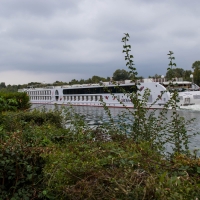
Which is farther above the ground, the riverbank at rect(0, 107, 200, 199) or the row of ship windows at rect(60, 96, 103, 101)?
the riverbank at rect(0, 107, 200, 199)

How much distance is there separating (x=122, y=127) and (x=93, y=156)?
3199 millimetres

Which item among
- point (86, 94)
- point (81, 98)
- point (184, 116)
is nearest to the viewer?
point (184, 116)

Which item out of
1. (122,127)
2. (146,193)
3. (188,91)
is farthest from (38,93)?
(146,193)

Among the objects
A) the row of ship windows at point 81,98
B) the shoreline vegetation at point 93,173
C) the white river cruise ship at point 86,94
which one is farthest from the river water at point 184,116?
the row of ship windows at point 81,98

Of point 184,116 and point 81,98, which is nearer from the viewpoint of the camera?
point 184,116

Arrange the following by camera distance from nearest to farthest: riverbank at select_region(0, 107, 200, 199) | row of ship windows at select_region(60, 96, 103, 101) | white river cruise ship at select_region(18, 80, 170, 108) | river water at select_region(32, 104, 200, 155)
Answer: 1. riverbank at select_region(0, 107, 200, 199)
2. river water at select_region(32, 104, 200, 155)
3. white river cruise ship at select_region(18, 80, 170, 108)
4. row of ship windows at select_region(60, 96, 103, 101)

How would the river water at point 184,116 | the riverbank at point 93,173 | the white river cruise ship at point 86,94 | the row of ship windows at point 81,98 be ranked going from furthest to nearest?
the row of ship windows at point 81,98 → the white river cruise ship at point 86,94 → the river water at point 184,116 → the riverbank at point 93,173

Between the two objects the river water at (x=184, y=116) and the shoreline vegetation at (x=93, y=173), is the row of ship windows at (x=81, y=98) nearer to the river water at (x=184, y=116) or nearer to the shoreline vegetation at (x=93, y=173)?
the river water at (x=184, y=116)

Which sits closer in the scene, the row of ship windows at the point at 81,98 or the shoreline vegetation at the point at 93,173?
the shoreline vegetation at the point at 93,173

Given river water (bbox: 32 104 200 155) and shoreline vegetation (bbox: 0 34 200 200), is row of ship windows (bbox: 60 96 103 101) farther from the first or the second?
shoreline vegetation (bbox: 0 34 200 200)

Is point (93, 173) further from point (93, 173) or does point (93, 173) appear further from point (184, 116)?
point (184, 116)

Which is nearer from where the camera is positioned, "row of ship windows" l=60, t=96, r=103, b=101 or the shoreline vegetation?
the shoreline vegetation

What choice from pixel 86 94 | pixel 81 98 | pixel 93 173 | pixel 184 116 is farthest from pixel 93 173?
pixel 81 98

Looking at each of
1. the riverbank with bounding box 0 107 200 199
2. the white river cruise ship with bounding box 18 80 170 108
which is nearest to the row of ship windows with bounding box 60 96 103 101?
the white river cruise ship with bounding box 18 80 170 108
